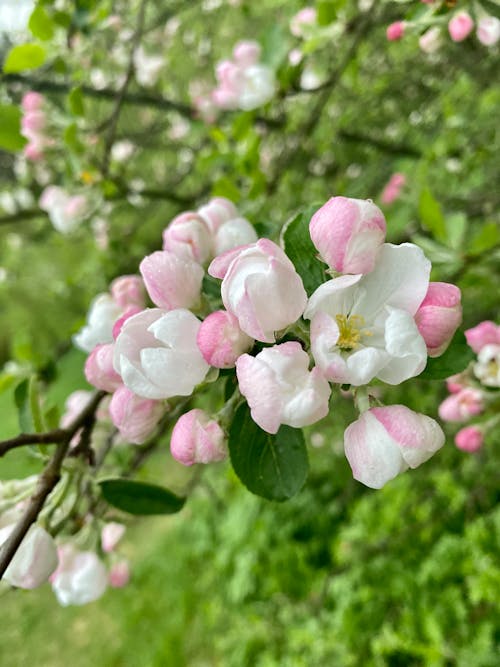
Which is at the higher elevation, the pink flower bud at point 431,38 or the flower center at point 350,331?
the pink flower bud at point 431,38

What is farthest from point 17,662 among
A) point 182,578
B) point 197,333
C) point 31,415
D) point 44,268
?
point 197,333

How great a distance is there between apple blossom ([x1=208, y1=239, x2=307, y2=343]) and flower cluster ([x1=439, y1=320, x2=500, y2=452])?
1.00ft

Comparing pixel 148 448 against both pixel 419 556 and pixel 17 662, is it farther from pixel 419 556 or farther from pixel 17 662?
pixel 17 662

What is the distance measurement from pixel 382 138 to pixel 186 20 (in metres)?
0.83

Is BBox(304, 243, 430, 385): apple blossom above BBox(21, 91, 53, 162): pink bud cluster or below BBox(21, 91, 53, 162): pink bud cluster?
above

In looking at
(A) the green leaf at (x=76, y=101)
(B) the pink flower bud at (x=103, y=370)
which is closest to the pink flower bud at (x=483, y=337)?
(B) the pink flower bud at (x=103, y=370)

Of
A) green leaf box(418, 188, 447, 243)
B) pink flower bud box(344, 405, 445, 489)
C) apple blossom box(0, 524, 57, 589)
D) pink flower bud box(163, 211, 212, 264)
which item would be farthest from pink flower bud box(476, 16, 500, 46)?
apple blossom box(0, 524, 57, 589)

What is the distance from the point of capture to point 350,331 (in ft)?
1.47

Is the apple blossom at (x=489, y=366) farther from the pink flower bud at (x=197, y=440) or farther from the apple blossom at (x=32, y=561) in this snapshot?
the apple blossom at (x=32, y=561)

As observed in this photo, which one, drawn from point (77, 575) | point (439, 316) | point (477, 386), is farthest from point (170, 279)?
point (477, 386)

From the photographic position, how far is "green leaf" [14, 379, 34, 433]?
64 centimetres

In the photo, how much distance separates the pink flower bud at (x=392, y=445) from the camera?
421mm

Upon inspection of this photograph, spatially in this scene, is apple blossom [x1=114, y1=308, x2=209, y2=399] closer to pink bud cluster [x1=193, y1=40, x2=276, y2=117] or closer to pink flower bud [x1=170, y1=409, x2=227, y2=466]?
pink flower bud [x1=170, y1=409, x2=227, y2=466]

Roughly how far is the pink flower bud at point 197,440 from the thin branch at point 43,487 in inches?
4.8
